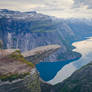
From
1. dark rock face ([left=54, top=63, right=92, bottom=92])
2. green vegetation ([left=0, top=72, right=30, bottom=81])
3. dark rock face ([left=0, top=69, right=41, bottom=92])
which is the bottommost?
dark rock face ([left=54, top=63, right=92, bottom=92])

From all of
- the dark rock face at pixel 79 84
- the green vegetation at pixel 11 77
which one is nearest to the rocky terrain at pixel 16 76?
the green vegetation at pixel 11 77

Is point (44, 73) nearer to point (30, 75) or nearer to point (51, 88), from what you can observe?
point (51, 88)

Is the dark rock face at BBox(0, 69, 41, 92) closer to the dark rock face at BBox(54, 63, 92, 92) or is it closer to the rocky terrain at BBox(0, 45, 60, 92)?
the rocky terrain at BBox(0, 45, 60, 92)

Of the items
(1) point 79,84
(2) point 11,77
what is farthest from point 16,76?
(1) point 79,84

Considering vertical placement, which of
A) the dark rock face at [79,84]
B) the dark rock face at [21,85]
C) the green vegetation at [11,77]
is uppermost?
the green vegetation at [11,77]

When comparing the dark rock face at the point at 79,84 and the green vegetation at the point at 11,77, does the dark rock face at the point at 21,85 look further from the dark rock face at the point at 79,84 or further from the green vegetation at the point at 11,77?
the dark rock face at the point at 79,84

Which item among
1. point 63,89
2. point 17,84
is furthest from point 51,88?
point 17,84

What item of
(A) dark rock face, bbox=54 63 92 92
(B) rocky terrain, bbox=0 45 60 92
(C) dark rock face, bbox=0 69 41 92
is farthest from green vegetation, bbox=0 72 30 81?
(A) dark rock face, bbox=54 63 92 92

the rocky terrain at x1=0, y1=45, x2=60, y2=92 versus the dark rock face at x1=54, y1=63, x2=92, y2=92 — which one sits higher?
the rocky terrain at x1=0, y1=45, x2=60, y2=92

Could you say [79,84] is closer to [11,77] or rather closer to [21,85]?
[21,85]

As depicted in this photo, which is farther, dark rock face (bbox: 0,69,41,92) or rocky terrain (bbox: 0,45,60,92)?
dark rock face (bbox: 0,69,41,92)

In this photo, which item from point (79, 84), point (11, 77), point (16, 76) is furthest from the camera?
point (79, 84)
